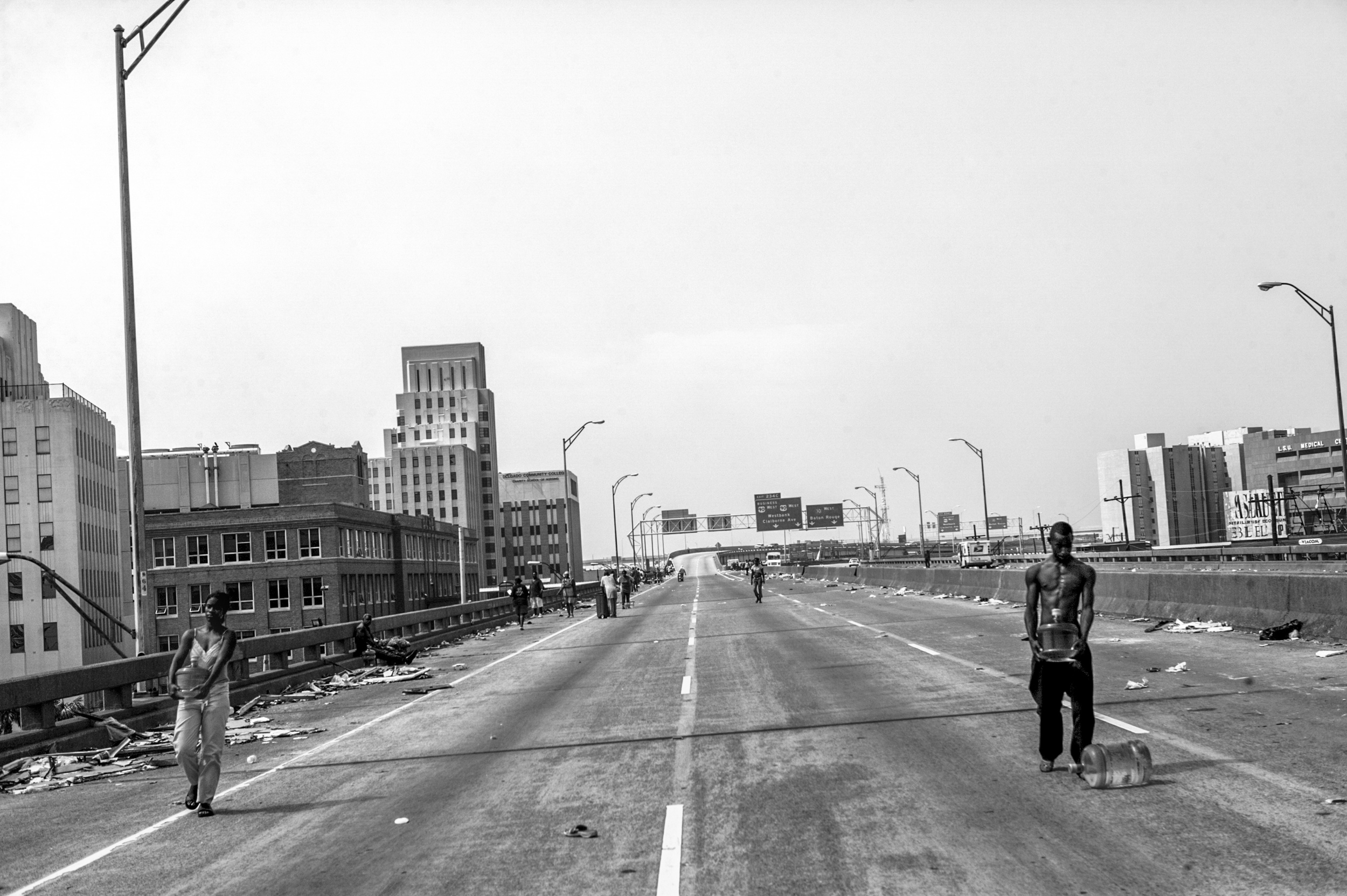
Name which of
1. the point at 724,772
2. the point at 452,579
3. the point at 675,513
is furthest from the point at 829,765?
the point at 675,513

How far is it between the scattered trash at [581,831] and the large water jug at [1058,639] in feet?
12.2

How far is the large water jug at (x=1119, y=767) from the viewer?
8922 millimetres

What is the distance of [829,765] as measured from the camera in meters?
10.6

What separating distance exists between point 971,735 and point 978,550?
8680 cm

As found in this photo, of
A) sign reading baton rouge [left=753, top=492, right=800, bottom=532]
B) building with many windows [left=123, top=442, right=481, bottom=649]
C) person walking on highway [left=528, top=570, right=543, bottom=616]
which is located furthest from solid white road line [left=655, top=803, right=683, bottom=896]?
sign reading baton rouge [left=753, top=492, right=800, bottom=532]

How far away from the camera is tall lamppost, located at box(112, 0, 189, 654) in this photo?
18.0 meters

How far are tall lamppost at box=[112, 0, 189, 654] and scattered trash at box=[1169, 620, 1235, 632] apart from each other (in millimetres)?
18305

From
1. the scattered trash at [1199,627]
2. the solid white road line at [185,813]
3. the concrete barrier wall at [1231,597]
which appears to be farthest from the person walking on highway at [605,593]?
the solid white road line at [185,813]

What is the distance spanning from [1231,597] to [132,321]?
1981cm

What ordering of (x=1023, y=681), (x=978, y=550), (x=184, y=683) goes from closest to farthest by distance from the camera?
(x=184, y=683) < (x=1023, y=681) < (x=978, y=550)

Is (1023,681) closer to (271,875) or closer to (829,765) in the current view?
(829,765)

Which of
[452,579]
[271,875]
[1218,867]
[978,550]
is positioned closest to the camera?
[1218,867]

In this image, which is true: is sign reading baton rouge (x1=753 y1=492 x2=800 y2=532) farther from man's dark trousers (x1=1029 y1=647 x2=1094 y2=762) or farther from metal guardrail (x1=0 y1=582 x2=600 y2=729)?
man's dark trousers (x1=1029 y1=647 x2=1094 y2=762)

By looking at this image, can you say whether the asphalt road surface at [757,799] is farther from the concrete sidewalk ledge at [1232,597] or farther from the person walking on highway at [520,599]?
the person walking on highway at [520,599]
